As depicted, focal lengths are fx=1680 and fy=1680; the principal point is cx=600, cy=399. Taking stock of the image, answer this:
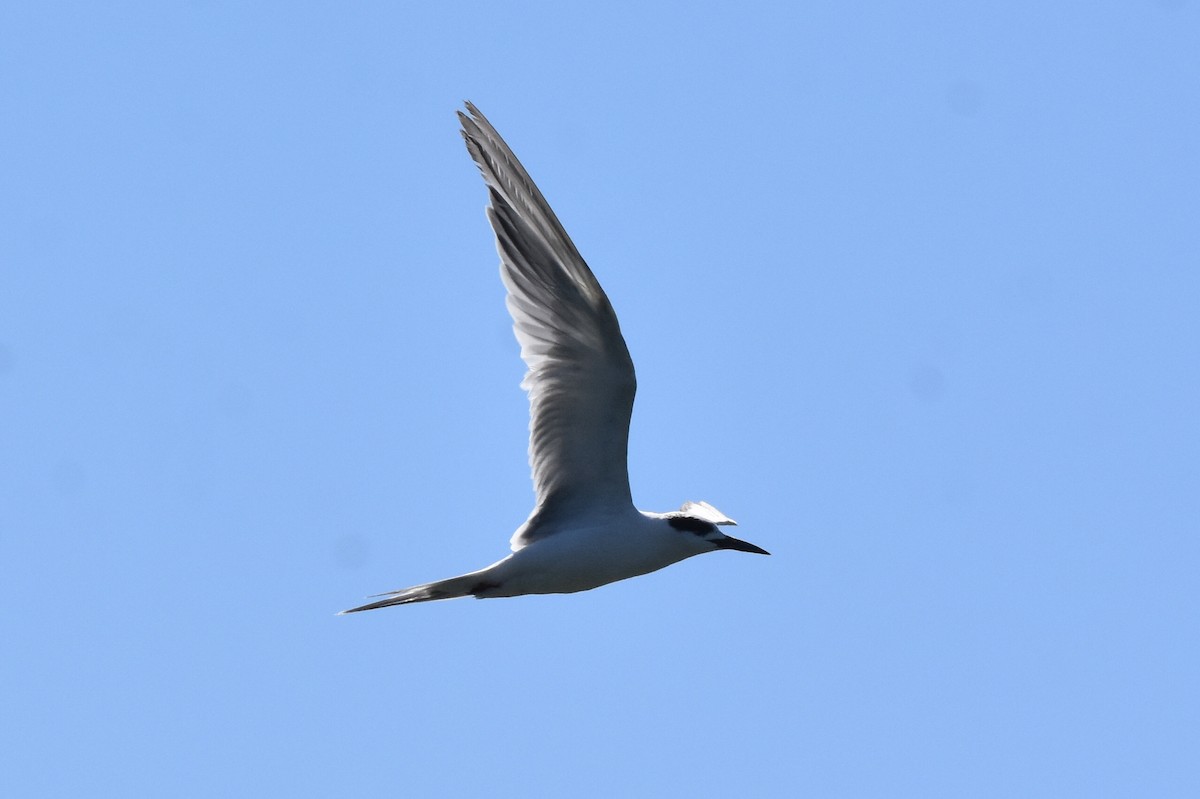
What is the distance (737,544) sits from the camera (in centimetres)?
1378

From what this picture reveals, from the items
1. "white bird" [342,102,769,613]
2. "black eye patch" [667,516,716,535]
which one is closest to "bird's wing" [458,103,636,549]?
"white bird" [342,102,769,613]

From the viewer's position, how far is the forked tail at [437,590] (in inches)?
497

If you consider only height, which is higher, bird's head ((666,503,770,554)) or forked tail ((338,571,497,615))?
bird's head ((666,503,770,554))

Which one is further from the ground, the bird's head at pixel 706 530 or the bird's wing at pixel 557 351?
A: the bird's wing at pixel 557 351

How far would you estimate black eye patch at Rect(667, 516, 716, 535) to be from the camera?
13.3 m

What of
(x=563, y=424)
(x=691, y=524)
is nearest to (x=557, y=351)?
(x=563, y=424)

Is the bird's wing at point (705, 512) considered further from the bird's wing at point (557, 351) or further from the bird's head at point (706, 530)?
the bird's wing at point (557, 351)

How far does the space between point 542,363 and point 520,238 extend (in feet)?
3.25

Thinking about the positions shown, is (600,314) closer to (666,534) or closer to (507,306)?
(507,306)

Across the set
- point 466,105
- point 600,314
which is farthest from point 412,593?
point 466,105

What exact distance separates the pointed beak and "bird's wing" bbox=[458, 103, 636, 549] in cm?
85

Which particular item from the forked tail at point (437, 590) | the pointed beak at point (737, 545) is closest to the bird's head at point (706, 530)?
the pointed beak at point (737, 545)

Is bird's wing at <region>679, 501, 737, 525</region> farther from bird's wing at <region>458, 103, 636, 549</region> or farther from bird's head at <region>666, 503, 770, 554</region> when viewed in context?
bird's wing at <region>458, 103, 636, 549</region>

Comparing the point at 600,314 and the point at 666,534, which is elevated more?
the point at 600,314
